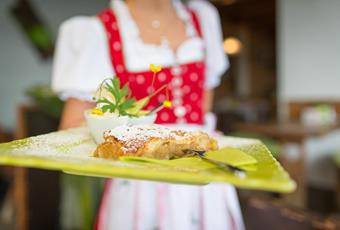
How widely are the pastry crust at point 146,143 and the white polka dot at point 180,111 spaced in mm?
295

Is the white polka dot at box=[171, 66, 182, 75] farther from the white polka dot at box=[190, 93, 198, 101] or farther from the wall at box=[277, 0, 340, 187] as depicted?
the wall at box=[277, 0, 340, 187]

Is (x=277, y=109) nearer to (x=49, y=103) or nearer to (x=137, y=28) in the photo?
(x=49, y=103)

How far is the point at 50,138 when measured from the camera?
36 cm

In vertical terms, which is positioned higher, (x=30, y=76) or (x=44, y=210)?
(x=30, y=76)

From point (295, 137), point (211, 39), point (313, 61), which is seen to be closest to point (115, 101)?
point (211, 39)

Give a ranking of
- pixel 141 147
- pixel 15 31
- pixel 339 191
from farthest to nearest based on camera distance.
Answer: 1. pixel 15 31
2. pixel 339 191
3. pixel 141 147

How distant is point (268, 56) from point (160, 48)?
7181mm

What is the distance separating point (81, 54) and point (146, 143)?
34cm

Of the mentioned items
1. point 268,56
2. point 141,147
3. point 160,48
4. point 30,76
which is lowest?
point 141,147

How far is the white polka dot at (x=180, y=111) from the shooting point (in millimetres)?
648

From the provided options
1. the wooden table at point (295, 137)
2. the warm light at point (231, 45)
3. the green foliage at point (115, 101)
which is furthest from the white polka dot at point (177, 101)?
the warm light at point (231, 45)

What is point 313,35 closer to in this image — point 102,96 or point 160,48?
point 160,48

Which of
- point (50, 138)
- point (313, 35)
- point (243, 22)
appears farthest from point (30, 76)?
point (243, 22)

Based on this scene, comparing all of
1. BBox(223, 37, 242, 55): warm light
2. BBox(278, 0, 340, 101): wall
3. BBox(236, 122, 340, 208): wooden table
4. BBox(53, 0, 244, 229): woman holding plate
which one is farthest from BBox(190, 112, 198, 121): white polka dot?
BBox(223, 37, 242, 55): warm light
